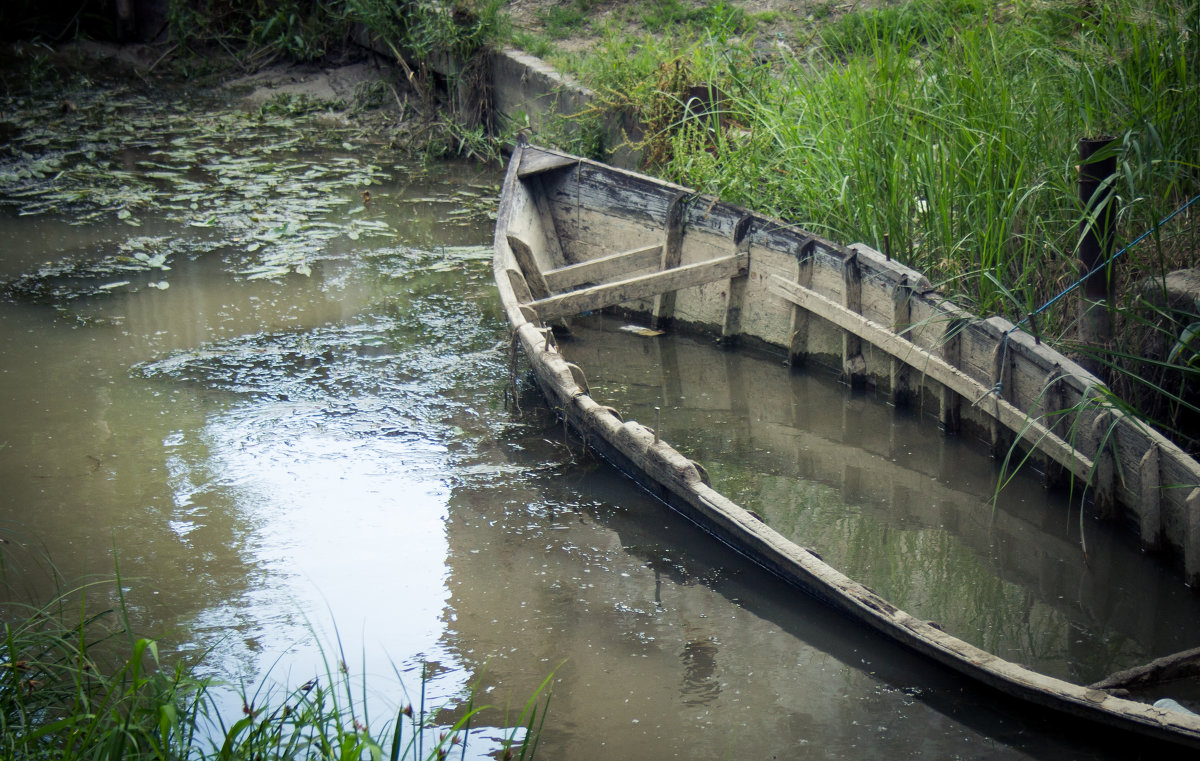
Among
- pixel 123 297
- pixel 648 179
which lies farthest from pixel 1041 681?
pixel 123 297

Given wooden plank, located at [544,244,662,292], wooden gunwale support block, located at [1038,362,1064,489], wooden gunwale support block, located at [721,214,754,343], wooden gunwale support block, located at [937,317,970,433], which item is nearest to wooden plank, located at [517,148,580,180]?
wooden plank, located at [544,244,662,292]

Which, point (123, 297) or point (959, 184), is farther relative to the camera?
point (123, 297)

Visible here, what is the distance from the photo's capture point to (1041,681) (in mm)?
2527

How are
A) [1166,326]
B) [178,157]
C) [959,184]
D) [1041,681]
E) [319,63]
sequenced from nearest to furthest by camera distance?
1. [1041,681]
2. [1166,326]
3. [959,184]
4. [178,157]
5. [319,63]

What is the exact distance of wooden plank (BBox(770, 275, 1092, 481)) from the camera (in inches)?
138

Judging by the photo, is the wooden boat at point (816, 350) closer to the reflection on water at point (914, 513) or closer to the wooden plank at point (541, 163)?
the wooden plank at point (541, 163)

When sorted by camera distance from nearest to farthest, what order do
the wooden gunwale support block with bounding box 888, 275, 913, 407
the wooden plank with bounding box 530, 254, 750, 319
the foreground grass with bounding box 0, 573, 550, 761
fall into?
the foreground grass with bounding box 0, 573, 550, 761, the wooden gunwale support block with bounding box 888, 275, 913, 407, the wooden plank with bounding box 530, 254, 750, 319

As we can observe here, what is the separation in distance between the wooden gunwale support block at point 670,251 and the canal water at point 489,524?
0.62ft

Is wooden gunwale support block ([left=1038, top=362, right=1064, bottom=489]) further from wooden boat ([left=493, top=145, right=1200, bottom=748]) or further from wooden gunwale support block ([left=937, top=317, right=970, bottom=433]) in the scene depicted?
wooden gunwale support block ([left=937, top=317, right=970, bottom=433])

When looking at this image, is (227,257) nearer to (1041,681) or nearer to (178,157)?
(178,157)

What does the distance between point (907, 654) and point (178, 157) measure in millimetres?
8035

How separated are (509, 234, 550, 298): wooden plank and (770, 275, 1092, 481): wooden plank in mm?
1226

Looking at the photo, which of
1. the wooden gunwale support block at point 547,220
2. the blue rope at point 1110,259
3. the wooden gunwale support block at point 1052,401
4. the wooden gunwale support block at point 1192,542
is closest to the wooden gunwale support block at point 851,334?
the blue rope at point 1110,259

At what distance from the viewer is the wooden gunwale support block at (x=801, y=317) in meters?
4.71
